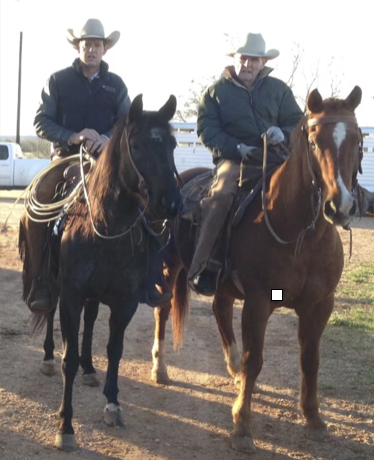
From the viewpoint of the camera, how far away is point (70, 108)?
19.7ft

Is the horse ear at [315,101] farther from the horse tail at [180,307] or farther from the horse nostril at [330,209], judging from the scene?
the horse tail at [180,307]

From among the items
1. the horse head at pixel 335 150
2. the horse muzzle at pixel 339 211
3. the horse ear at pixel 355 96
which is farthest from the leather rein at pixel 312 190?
the horse muzzle at pixel 339 211

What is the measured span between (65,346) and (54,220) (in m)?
1.14

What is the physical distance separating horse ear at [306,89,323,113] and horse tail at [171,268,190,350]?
8.48ft

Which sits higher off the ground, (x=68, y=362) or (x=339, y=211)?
(x=339, y=211)

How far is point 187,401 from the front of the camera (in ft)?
19.3

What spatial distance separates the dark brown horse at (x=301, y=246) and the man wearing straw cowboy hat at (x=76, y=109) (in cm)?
86

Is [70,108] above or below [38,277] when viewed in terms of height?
above

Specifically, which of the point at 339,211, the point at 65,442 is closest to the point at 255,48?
the point at 339,211

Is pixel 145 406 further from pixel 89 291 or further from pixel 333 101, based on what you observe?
pixel 333 101

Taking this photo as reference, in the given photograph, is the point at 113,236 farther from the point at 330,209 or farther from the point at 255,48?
the point at 255,48

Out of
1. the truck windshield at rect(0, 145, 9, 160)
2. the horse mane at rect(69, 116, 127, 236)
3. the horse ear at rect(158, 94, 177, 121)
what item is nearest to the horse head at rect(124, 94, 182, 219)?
the horse ear at rect(158, 94, 177, 121)

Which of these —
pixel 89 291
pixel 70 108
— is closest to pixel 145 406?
pixel 89 291

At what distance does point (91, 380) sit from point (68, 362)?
113cm
